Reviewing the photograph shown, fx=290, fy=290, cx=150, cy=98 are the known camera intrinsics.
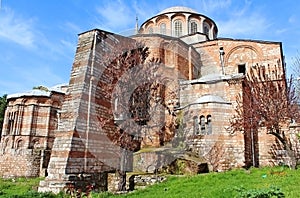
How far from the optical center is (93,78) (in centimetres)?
1176

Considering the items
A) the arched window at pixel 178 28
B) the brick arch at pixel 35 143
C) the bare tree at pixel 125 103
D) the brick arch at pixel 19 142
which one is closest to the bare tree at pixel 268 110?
the bare tree at pixel 125 103

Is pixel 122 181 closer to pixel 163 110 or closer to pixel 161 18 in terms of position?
pixel 163 110

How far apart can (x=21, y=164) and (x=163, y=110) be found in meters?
10.4

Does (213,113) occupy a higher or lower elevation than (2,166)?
higher

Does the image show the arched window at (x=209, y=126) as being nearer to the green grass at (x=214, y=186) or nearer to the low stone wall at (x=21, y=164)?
the green grass at (x=214, y=186)

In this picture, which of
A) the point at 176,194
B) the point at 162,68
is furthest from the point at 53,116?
the point at 176,194

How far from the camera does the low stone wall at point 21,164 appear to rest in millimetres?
19062

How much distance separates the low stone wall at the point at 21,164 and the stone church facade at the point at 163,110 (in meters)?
0.07

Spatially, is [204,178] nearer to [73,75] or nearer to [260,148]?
[73,75]

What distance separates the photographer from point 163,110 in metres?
16.7

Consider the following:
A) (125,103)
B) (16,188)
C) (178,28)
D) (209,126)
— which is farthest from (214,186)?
(178,28)

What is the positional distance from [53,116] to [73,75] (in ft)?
40.4

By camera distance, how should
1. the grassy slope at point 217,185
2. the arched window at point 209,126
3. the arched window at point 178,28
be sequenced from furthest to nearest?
1. the arched window at point 178,28
2. the arched window at point 209,126
3. the grassy slope at point 217,185

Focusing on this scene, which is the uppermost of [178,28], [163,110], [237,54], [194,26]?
[194,26]
